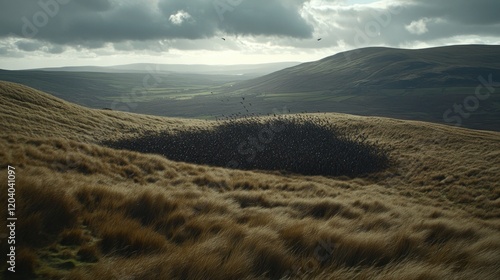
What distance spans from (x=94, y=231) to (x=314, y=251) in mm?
3347

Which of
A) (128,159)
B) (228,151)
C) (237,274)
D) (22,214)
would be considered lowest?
(228,151)

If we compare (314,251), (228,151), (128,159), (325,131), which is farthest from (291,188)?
(325,131)

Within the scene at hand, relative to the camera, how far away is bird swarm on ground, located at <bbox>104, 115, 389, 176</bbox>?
31312 mm

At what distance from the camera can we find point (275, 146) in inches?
1484

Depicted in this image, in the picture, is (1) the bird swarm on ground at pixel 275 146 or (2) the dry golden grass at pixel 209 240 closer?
(2) the dry golden grass at pixel 209 240

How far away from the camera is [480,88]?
187000 millimetres

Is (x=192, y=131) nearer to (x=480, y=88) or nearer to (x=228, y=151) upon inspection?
(x=228, y=151)

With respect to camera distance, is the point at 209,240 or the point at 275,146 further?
the point at 275,146

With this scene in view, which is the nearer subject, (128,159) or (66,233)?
(66,233)

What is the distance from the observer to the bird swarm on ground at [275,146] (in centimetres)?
3131

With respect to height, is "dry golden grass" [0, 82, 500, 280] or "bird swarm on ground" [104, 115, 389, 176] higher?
"dry golden grass" [0, 82, 500, 280]

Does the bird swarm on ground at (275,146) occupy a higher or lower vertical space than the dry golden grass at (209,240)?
lower

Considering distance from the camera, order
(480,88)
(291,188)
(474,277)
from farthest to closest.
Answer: (480,88) < (291,188) < (474,277)

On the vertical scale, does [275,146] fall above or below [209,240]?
below
